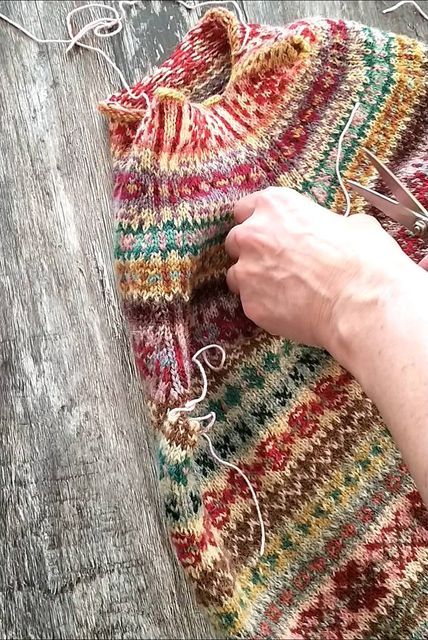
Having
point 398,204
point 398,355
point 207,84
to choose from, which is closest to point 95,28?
point 207,84

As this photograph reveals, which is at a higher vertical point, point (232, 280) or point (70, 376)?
point (232, 280)

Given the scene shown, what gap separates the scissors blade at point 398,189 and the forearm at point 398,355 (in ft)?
0.43

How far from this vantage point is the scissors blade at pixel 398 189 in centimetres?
83

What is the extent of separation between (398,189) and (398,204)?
2 cm

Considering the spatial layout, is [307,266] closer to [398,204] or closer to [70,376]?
[398,204]

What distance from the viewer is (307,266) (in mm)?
790

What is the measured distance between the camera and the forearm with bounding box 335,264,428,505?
64 cm

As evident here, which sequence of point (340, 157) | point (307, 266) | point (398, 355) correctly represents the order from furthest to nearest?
point (340, 157)
point (307, 266)
point (398, 355)

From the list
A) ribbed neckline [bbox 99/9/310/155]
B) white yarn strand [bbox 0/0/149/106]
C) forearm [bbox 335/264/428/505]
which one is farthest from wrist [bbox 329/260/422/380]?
white yarn strand [bbox 0/0/149/106]

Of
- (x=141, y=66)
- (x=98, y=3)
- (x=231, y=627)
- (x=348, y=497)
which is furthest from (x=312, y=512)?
(x=98, y=3)

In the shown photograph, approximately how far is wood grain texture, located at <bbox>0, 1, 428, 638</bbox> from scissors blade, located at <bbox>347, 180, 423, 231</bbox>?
35 centimetres

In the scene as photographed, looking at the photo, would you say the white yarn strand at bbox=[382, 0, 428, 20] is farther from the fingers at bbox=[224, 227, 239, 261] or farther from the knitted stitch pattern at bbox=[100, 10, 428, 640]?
the fingers at bbox=[224, 227, 239, 261]

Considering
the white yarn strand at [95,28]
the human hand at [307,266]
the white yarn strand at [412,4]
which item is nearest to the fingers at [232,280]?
the human hand at [307,266]

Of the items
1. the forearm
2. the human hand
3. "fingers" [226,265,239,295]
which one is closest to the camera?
the forearm
